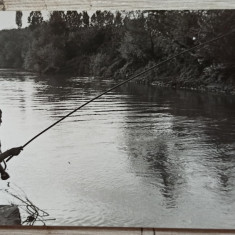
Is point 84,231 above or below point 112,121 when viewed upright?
below

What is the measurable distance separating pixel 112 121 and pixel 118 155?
189 mm

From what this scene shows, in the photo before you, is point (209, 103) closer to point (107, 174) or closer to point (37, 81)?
point (107, 174)

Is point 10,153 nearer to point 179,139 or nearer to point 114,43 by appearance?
point 114,43

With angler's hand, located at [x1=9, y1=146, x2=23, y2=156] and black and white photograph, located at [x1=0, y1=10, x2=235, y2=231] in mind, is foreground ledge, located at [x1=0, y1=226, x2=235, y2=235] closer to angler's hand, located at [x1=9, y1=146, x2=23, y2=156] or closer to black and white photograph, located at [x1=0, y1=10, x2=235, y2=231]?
black and white photograph, located at [x1=0, y1=10, x2=235, y2=231]

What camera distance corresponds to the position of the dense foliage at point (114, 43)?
215 centimetres

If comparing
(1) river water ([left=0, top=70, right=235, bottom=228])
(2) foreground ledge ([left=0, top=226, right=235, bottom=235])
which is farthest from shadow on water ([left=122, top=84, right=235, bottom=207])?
(2) foreground ledge ([left=0, top=226, right=235, bottom=235])

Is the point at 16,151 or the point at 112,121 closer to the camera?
the point at 16,151

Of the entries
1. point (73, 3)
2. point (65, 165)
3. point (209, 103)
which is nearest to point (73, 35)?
point (73, 3)

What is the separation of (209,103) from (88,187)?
0.93 metres

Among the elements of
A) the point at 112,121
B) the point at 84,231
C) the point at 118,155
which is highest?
the point at 112,121

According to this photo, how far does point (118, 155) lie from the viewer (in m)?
2.19

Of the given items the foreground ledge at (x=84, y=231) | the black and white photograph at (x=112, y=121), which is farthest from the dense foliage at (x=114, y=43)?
the foreground ledge at (x=84, y=231)

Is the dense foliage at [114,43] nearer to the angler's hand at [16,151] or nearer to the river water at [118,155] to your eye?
the river water at [118,155]

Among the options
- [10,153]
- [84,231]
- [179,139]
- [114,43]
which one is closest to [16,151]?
[10,153]
